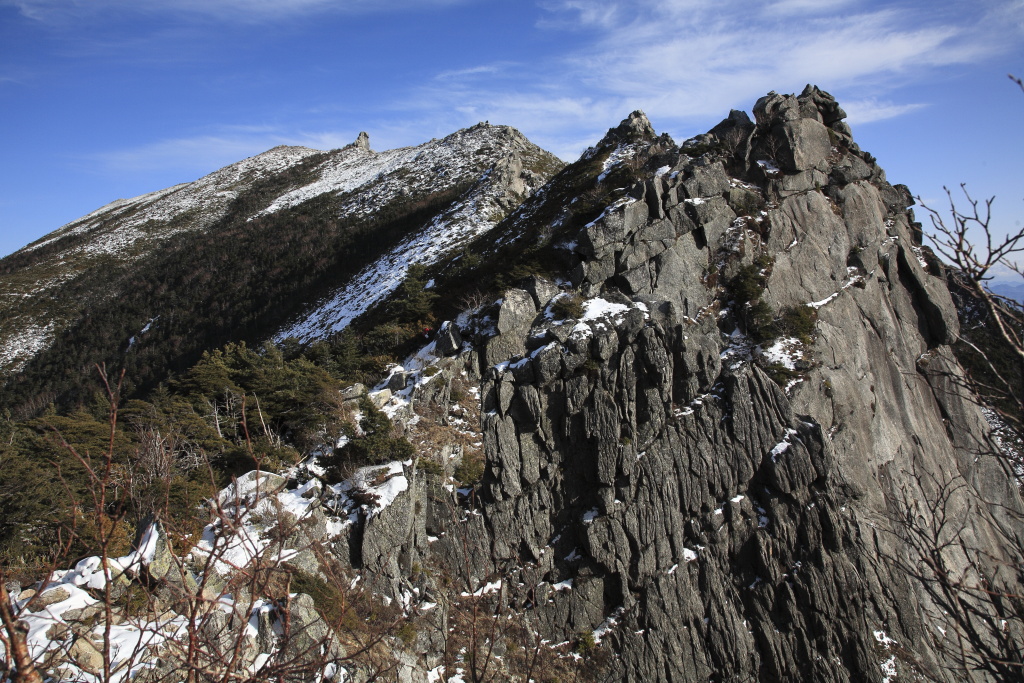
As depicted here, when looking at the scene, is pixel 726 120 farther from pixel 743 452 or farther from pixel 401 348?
pixel 401 348

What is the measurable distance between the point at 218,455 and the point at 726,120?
99.0 ft

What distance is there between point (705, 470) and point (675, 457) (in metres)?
1.22

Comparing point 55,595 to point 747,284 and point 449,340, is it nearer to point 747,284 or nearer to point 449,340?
point 449,340

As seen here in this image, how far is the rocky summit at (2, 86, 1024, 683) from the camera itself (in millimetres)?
16078

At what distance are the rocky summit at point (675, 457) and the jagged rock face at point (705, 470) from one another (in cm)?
9

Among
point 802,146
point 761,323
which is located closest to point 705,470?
point 761,323

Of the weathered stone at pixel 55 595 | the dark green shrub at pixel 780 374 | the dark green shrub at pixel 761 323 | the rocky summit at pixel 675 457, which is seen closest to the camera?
the weathered stone at pixel 55 595

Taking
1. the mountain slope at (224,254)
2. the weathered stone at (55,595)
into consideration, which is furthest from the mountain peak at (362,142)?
the weathered stone at (55,595)

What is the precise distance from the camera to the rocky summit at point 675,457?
16.1 m

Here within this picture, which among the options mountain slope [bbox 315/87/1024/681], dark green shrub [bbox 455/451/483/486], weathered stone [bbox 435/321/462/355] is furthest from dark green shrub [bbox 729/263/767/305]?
dark green shrub [bbox 455/451/483/486]

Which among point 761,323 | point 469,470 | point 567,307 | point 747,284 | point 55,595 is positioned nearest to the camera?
point 55,595

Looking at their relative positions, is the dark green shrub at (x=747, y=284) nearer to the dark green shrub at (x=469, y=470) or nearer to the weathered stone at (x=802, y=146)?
the weathered stone at (x=802, y=146)

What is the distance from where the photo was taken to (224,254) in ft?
199

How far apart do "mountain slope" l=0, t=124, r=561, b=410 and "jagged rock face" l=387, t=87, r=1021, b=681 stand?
23509 mm
